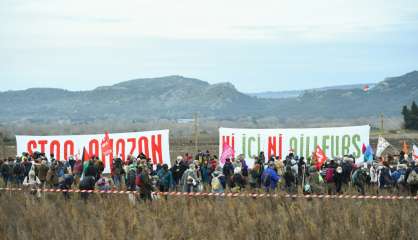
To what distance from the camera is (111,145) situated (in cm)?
2730

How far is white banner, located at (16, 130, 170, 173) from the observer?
2708 centimetres

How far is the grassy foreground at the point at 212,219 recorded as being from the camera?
495 inches

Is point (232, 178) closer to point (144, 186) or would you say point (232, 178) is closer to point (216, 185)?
point (216, 185)

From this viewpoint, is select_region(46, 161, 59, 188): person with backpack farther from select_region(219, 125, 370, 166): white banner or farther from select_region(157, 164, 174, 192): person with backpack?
select_region(219, 125, 370, 166): white banner

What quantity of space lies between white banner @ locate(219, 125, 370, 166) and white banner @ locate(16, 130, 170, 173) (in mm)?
2227

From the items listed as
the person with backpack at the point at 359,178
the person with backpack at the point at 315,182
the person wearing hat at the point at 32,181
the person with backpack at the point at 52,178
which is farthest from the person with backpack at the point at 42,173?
the person with backpack at the point at 359,178

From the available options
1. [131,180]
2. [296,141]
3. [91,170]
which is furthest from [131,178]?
[296,141]

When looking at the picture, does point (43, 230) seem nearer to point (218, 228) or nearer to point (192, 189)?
point (218, 228)

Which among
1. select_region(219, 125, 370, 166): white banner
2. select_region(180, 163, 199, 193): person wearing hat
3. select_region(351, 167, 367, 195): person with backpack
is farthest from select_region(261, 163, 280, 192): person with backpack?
select_region(219, 125, 370, 166): white banner

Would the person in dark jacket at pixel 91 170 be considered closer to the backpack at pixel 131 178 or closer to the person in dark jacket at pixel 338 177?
the backpack at pixel 131 178

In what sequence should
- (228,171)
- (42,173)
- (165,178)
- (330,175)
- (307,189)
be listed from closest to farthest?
(307,189) → (330,175) → (165,178) → (42,173) → (228,171)

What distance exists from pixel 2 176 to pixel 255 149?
8.91 m

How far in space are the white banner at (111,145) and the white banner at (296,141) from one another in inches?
87.7

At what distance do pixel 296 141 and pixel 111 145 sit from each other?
6558 mm
